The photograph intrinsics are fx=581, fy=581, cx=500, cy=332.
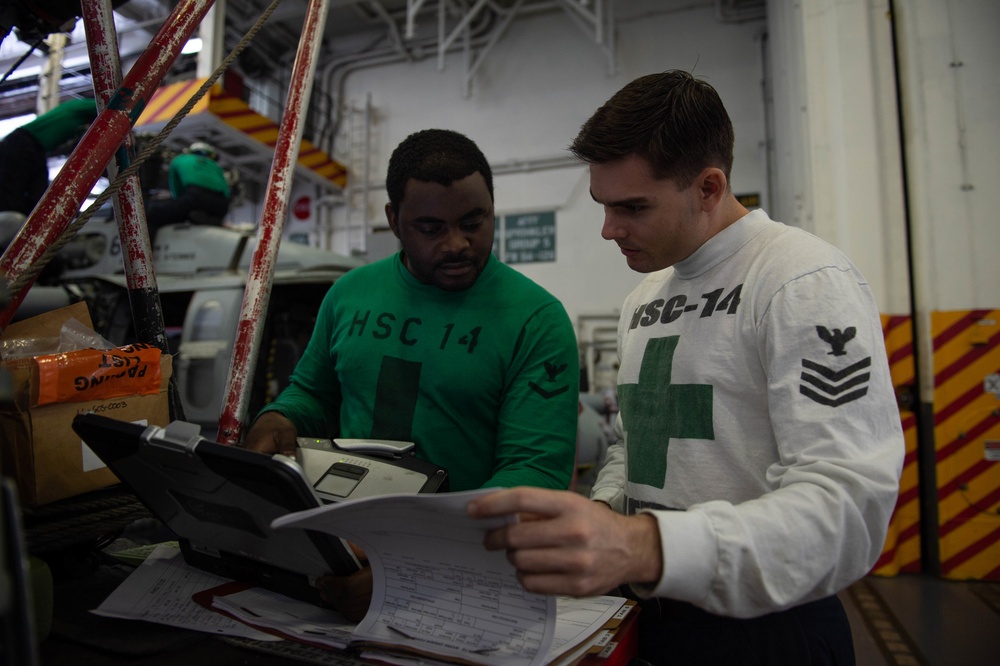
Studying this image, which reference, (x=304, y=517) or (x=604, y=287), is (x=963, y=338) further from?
(x=604, y=287)

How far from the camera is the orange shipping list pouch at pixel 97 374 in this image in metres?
0.85

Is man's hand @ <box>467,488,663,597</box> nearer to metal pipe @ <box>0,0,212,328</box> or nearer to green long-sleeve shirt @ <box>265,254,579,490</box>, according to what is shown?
green long-sleeve shirt @ <box>265,254,579,490</box>

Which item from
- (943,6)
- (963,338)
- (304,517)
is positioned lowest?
(304,517)

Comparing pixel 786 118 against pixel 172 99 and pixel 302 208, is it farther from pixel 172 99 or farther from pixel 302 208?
pixel 302 208

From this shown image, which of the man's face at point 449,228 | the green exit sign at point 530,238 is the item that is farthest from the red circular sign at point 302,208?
the man's face at point 449,228

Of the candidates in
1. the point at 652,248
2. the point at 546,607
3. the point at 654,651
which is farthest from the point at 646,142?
the point at 654,651

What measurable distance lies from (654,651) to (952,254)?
286 centimetres

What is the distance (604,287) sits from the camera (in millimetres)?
6441

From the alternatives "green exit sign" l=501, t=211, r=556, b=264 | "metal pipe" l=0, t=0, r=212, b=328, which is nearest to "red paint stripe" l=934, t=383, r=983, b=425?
"metal pipe" l=0, t=0, r=212, b=328

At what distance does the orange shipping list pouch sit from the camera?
0.85 m

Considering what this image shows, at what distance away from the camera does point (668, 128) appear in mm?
930

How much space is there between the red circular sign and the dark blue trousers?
7.73 metres

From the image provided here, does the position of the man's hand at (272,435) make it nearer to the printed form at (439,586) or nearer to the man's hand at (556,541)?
the printed form at (439,586)

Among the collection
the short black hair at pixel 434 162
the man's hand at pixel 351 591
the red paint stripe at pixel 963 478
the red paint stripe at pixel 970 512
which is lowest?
the red paint stripe at pixel 970 512
